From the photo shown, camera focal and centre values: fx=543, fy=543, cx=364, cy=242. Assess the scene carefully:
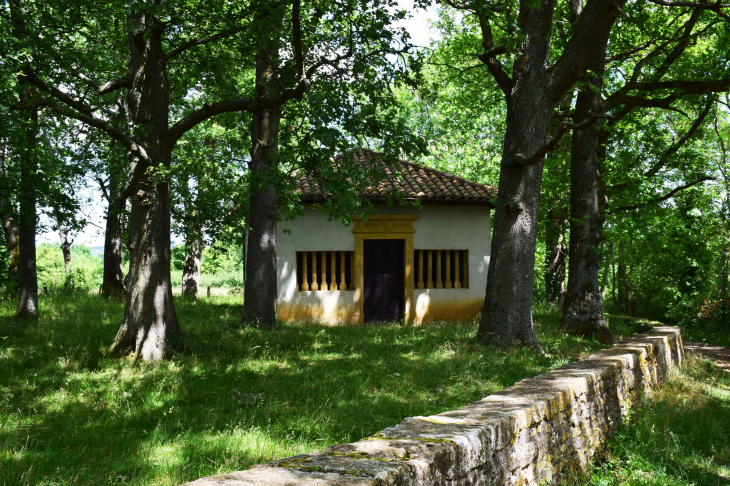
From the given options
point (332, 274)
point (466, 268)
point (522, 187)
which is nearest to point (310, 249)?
point (332, 274)

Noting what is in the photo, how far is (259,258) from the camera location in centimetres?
1203

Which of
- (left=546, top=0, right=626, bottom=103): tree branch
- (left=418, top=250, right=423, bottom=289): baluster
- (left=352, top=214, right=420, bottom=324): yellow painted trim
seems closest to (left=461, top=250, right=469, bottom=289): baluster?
(left=418, top=250, right=423, bottom=289): baluster

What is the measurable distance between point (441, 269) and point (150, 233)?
31.6ft

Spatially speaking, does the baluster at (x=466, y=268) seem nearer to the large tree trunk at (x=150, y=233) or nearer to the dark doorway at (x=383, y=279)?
the dark doorway at (x=383, y=279)

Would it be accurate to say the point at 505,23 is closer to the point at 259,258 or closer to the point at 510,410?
the point at 510,410

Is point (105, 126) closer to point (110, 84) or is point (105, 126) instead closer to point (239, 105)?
point (110, 84)

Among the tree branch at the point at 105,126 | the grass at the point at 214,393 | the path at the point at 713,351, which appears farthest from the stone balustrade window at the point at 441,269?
the tree branch at the point at 105,126

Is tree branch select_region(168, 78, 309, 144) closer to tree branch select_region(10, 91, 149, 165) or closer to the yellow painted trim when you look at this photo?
tree branch select_region(10, 91, 149, 165)

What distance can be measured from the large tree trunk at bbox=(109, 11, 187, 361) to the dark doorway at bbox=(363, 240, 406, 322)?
7.38 m

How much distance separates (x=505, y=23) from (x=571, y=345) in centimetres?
591

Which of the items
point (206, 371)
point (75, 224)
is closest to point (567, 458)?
point (206, 371)

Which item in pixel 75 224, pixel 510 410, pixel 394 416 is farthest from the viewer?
pixel 75 224

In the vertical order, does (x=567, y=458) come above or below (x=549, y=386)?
below

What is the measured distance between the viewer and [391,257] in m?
15.5
